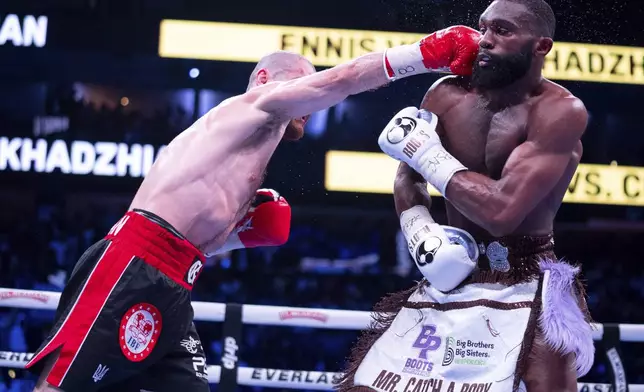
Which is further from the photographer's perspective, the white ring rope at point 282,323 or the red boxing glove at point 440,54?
the white ring rope at point 282,323

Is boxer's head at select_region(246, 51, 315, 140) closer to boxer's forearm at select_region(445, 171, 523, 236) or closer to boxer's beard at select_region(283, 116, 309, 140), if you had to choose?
boxer's beard at select_region(283, 116, 309, 140)

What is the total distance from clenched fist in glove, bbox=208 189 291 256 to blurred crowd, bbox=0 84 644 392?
3.46 m

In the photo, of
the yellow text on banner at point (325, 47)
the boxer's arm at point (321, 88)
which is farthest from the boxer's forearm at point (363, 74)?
the yellow text on banner at point (325, 47)

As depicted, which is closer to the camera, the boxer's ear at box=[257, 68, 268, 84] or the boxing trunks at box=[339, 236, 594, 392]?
the boxing trunks at box=[339, 236, 594, 392]

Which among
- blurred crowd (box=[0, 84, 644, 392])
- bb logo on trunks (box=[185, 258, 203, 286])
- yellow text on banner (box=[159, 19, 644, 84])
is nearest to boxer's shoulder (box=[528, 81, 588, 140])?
bb logo on trunks (box=[185, 258, 203, 286])

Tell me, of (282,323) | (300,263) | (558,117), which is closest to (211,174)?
(558,117)

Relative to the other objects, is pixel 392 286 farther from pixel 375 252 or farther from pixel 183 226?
pixel 183 226

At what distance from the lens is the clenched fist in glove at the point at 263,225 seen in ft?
9.16

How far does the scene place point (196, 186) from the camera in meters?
2.40

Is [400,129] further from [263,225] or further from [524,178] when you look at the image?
[263,225]

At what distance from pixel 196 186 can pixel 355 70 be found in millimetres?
583

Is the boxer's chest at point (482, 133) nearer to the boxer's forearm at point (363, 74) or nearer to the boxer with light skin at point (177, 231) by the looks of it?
the boxer with light skin at point (177, 231)

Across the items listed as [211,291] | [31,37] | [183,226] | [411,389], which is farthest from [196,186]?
[211,291]

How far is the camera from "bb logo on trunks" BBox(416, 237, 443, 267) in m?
2.27
